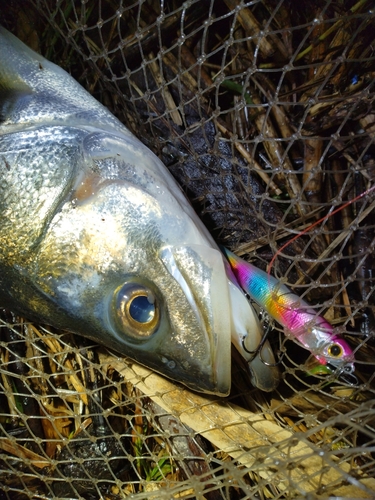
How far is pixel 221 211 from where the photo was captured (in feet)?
8.39

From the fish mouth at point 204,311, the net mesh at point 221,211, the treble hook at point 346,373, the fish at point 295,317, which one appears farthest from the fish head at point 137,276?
the treble hook at point 346,373

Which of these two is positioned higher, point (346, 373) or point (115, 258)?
point (115, 258)

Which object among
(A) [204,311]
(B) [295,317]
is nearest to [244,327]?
(A) [204,311]

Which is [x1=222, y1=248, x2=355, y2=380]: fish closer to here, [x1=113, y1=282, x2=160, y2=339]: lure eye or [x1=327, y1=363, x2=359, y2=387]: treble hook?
[x1=327, y1=363, x2=359, y2=387]: treble hook

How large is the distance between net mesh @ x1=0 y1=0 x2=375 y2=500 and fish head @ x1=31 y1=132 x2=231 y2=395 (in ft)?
2.39

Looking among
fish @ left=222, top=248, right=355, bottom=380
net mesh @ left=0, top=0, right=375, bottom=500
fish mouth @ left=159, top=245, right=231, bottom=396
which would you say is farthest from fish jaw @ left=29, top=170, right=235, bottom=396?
net mesh @ left=0, top=0, right=375, bottom=500

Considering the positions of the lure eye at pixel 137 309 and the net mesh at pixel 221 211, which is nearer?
the lure eye at pixel 137 309

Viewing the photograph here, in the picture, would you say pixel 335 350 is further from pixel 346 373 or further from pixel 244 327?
pixel 244 327

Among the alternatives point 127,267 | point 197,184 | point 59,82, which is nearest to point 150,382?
point 127,267

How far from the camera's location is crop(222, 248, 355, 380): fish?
2.15 meters

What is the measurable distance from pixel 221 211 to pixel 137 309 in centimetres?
112

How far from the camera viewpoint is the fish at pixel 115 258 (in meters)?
1.62

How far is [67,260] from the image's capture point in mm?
1671

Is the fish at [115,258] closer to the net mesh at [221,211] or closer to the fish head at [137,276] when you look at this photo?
the fish head at [137,276]
